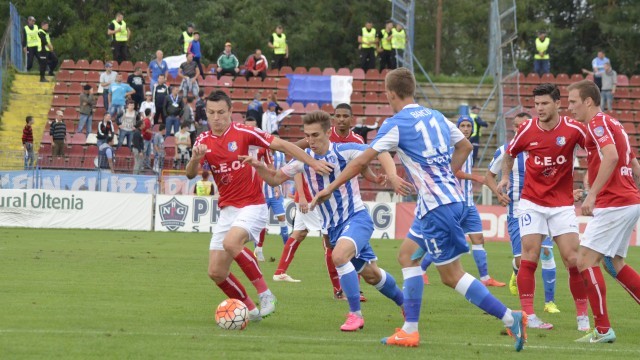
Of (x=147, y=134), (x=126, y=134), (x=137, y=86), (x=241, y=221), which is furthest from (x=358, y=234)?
(x=137, y=86)

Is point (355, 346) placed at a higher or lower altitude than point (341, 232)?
lower

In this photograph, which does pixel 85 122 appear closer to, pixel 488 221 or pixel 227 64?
pixel 227 64

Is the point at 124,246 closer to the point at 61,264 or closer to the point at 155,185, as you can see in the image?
the point at 61,264

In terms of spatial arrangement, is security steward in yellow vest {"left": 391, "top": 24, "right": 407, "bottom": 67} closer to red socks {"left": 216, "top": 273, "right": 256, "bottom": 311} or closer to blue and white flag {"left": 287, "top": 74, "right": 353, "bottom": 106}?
blue and white flag {"left": 287, "top": 74, "right": 353, "bottom": 106}

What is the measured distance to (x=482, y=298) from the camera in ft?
28.1

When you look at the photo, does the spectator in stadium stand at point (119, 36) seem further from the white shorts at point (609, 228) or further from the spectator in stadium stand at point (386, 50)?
the white shorts at point (609, 228)

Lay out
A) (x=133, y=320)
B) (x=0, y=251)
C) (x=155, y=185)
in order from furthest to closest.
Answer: (x=155, y=185) < (x=0, y=251) < (x=133, y=320)

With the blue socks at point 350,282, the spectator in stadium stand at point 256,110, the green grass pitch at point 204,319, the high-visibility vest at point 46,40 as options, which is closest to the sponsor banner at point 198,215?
the spectator in stadium stand at point 256,110

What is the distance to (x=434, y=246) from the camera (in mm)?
8617

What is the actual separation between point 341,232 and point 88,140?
2273 cm

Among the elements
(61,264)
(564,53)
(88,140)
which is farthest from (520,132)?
(564,53)

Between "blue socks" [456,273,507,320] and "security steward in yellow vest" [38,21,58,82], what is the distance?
29.8m

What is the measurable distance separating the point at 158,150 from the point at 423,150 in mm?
21906

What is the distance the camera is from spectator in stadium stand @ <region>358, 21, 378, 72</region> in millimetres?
36281
